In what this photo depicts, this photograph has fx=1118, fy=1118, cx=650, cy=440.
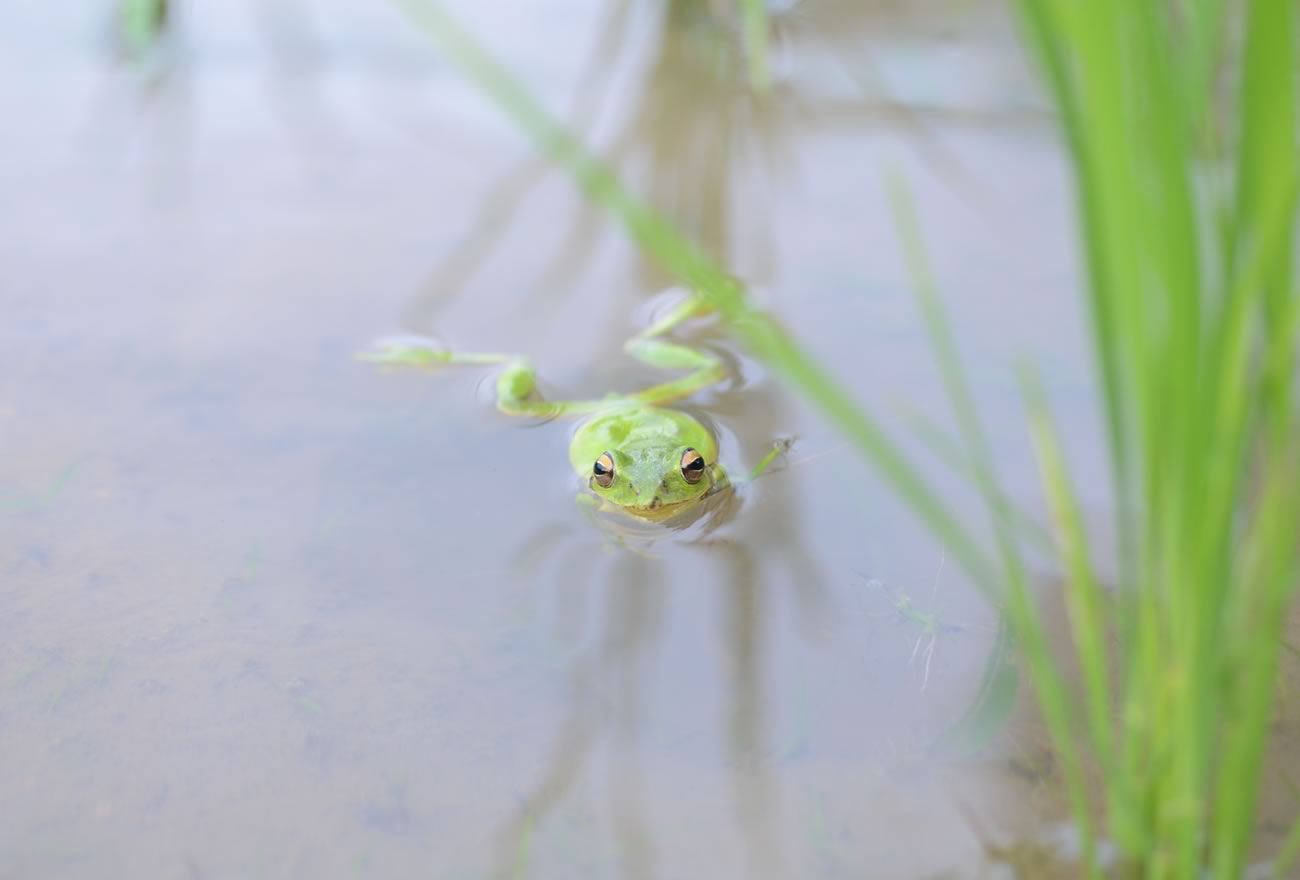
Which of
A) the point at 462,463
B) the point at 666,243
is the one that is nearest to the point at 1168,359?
the point at 666,243

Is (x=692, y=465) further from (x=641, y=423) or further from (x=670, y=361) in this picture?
(x=670, y=361)

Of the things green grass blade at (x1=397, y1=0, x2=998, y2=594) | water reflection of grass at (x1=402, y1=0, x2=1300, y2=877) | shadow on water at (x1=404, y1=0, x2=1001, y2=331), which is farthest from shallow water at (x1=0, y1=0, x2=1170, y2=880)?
green grass blade at (x1=397, y1=0, x2=998, y2=594)

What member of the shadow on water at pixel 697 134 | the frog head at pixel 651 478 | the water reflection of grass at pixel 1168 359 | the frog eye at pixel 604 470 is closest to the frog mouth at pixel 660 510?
the frog head at pixel 651 478

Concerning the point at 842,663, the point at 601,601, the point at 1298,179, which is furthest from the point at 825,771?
the point at 1298,179

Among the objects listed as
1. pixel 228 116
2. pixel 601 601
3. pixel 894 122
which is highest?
pixel 894 122

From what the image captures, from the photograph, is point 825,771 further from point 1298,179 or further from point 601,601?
point 1298,179

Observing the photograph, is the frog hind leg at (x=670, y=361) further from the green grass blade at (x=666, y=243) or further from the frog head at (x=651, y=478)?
the green grass blade at (x=666, y=243)
